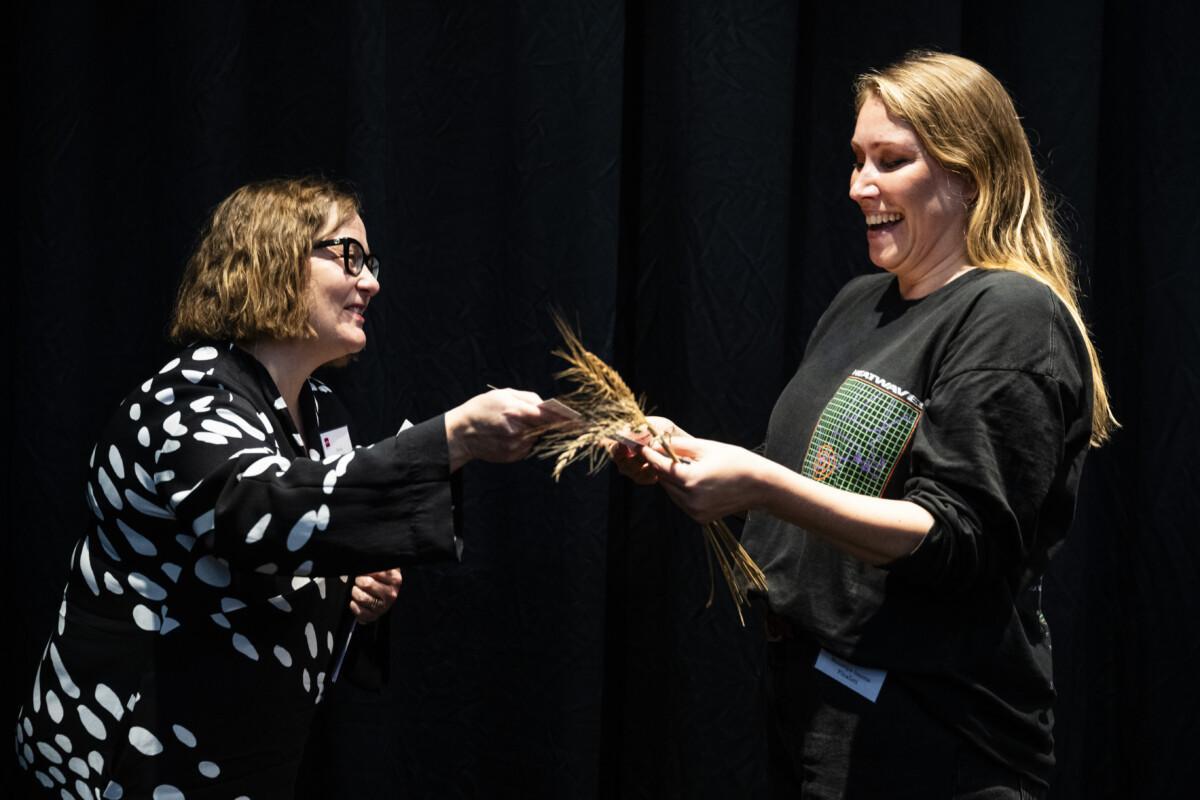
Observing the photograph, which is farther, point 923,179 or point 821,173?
point 821,173

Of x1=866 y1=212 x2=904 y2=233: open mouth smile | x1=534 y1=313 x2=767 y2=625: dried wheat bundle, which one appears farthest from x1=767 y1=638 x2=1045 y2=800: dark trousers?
x1=866 y1=212 x2=904 y2=233: open mouth smile

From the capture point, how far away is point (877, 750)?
138cm

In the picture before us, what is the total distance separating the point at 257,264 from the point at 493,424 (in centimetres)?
50

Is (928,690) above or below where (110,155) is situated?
below

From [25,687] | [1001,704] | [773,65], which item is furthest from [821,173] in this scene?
[25,687]

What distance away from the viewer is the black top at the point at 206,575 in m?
1.37

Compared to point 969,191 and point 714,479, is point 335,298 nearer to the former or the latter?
point 714,479

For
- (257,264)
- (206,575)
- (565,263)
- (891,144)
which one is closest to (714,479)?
(891,144)

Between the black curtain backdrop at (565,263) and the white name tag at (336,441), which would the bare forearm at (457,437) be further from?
the black curtain backdrop at (565,263)

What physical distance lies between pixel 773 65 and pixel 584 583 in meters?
1.04

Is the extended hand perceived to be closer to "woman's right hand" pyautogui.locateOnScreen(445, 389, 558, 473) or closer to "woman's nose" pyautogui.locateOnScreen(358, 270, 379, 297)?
"woman's right hand" pyautogui.locateOnScreen(445, 389, 558, 473)

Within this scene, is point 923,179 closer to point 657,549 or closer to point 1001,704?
point 1001,704

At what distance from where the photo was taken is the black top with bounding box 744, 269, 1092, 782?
1.29m

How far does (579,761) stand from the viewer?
2.26 metres
